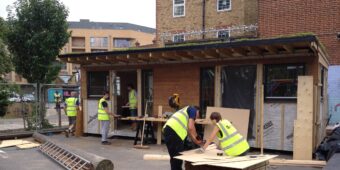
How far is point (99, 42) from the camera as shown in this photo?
75500mm

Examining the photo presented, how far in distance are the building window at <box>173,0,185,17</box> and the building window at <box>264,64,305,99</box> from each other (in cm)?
1628

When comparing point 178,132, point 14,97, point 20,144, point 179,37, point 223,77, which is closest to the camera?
point 178,132

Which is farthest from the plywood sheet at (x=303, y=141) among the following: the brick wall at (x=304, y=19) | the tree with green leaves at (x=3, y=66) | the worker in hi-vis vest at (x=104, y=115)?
the tree with green leaves at (x=3, y=66)

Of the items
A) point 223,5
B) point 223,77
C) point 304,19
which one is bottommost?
point 223,77

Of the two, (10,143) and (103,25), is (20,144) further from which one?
(103,25)

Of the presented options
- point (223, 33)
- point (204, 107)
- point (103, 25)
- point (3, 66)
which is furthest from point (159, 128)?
point (103, 25)

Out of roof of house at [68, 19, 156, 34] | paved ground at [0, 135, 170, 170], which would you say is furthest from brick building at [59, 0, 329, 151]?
roof of house at [68, 19, 156, 34]

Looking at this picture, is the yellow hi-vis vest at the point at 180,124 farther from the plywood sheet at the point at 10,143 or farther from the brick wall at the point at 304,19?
the brick wall at the point at 304,19

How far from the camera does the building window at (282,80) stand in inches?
387

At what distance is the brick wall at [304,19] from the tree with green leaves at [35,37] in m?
9.05

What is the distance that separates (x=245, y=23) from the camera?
2308 centimetres

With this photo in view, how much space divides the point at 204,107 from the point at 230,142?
5.40 meters

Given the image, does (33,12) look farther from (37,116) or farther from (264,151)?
(264,151)

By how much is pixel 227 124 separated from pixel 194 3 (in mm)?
20061
